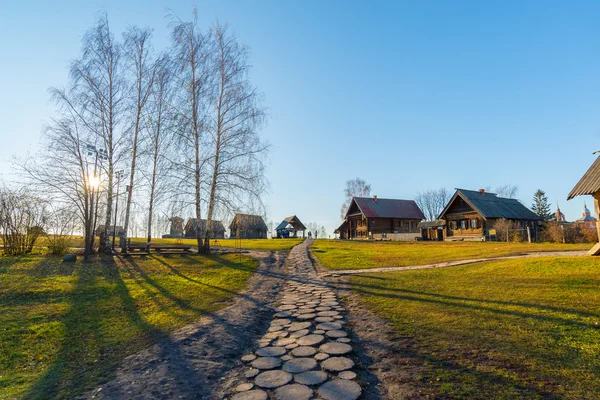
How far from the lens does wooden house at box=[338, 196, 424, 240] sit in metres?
41.9

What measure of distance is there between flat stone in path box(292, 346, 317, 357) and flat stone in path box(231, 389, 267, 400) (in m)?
1.00

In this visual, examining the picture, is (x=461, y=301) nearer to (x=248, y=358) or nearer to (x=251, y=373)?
(x=248, y=358)

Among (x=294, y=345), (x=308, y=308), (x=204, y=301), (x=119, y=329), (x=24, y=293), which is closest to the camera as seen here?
(x=294, y=345)

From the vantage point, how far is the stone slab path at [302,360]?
3.04 metres

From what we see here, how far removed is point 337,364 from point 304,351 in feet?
1.97

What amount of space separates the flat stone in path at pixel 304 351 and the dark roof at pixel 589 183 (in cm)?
1202

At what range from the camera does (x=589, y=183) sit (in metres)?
10.9

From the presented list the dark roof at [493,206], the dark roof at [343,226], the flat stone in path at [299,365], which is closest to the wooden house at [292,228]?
the dark roof at [343,226]

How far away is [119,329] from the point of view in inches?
208

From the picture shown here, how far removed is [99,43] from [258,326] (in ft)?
58.4

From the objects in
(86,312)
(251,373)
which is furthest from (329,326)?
(86,312)

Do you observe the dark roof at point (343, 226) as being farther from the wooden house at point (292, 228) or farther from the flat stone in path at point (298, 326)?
the flat stone in path at point (298, 326)

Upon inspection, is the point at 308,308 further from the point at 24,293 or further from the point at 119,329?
the point at 24,293

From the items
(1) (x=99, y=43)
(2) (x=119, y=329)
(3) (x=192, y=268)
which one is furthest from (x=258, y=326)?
(1) (x=99, y=43)
